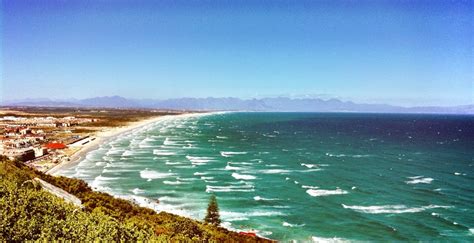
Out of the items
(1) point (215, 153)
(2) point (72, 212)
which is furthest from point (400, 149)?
(2) point (72, 212)

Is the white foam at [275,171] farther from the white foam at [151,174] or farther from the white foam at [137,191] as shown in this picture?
the white foam at [137,191]

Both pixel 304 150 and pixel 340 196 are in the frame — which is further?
pixel 304 150

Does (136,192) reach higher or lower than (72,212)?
lower

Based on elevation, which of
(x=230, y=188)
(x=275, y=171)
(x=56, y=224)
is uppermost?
(x=56, y=224)

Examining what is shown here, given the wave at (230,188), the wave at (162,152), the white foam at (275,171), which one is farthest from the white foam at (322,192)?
the wave at (162,152)

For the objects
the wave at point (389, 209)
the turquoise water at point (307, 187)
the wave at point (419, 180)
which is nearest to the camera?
the turquoise water at point (307, 187)

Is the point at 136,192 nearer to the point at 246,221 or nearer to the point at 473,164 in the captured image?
the point at 246,221

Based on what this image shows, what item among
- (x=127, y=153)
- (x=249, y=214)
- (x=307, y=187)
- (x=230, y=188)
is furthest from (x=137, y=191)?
(x=127, y=153)

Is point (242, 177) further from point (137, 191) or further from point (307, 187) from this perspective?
point (137, 191)

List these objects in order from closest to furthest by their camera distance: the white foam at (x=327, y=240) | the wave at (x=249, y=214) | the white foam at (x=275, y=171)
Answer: the white foam at (x=327, y=240) < the wave at (x=249, y=214) < the white foam at (x=275, y=171)

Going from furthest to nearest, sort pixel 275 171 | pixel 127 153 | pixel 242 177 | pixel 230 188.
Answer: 1. pixel 127 153
2. pixel 275 171
3. pixel 242 177
4. pixel 230 188

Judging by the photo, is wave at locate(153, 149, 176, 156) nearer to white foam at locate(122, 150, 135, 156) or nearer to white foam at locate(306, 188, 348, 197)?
white foam at locate(122, 150, 135, 156)
